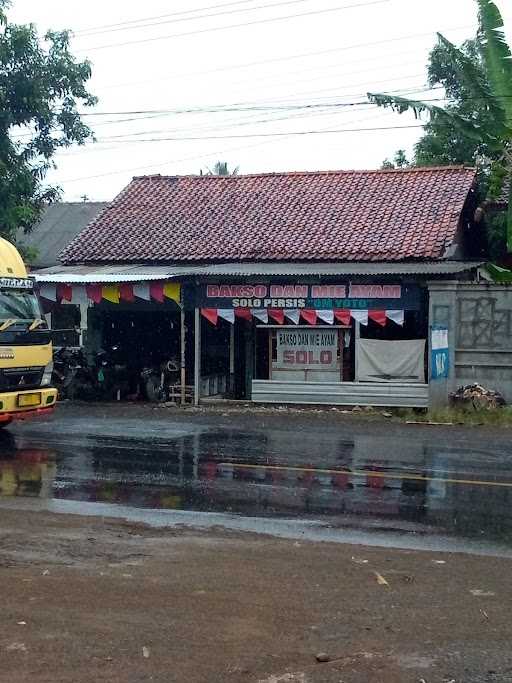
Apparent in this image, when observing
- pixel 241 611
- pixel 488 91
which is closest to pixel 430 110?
pixel 488 91

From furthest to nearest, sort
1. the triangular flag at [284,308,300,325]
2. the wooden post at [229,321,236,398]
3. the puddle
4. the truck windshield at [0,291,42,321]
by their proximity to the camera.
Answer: the wooden post at [229,321,236,398], the triangular flag at [284,308,300,325], the truck windshield at [0,291,42,321], the puddle

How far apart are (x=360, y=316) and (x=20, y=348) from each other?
7799 millimetres

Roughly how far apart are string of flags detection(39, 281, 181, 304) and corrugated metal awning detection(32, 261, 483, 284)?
0.20 m

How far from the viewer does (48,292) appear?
2066 cm

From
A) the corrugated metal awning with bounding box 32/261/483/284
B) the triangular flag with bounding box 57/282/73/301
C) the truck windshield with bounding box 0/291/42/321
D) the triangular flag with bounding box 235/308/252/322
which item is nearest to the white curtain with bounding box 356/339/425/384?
the corrugated metal awning with bounding box 32/261/483/284

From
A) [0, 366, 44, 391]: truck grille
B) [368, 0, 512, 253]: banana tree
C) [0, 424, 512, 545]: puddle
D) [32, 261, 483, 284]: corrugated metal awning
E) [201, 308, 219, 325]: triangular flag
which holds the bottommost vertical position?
[0, 424, 512, 545]: puddle

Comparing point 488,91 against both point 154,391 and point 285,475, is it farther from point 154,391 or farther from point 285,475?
point 285,475

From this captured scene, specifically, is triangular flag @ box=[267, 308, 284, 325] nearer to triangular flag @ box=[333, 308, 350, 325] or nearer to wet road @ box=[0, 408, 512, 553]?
triangular flag @ box=[333, 308, 350, 325]

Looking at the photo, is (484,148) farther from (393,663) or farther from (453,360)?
(393,663)

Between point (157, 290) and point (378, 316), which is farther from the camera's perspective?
point (157, 290)

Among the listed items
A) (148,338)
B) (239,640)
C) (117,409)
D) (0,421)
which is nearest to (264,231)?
(148,338)

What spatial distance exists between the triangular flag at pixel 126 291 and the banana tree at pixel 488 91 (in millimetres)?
6345

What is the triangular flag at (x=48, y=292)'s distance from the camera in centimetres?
2055

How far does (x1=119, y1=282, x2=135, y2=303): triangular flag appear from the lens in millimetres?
20084
